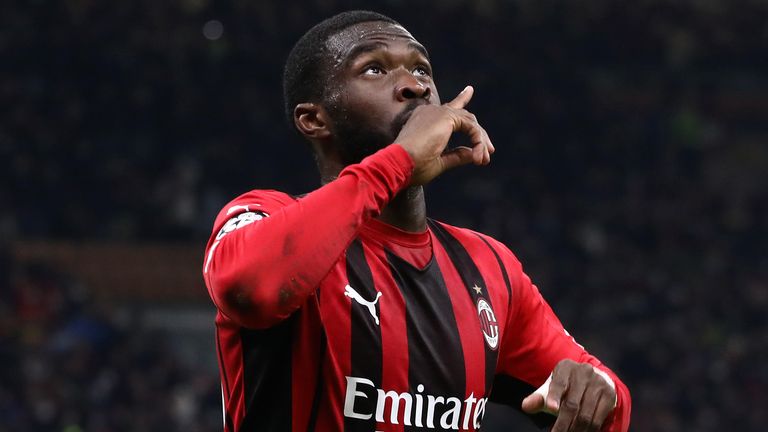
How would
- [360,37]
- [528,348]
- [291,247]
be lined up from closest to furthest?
[291,247] → [360,37] → [528,348]

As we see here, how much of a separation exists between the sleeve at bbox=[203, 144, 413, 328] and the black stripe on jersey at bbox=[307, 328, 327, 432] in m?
0.20

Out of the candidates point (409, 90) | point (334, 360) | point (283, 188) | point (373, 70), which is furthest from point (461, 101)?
point (283, 188)

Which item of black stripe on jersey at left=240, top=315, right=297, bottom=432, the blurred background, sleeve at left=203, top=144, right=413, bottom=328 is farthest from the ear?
the blurred background

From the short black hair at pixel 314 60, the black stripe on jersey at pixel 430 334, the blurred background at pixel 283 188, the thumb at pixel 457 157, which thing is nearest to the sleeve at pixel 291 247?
the thumb at pixel 457 157

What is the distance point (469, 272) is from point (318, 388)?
0.54 m

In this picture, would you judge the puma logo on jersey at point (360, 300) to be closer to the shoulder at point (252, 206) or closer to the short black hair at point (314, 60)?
the shoulder at point (252, 206)

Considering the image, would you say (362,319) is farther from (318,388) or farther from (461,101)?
(461,101)

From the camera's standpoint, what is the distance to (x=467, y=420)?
240 cm

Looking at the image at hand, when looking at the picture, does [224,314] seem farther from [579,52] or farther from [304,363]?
[579,52]

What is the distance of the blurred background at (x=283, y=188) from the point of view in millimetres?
10539

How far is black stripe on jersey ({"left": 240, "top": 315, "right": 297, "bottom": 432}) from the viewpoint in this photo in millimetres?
2205

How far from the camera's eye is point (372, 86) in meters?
2.42

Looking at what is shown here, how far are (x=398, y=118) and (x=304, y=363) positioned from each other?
571 millimetres

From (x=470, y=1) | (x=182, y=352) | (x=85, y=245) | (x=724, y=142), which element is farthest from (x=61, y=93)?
(x=724, y=142)
